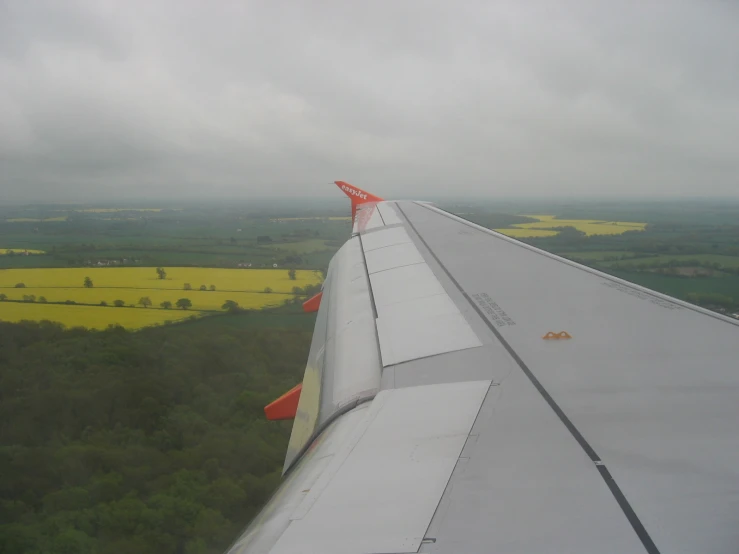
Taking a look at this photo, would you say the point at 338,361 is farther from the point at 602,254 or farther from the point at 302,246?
the point at 302,246

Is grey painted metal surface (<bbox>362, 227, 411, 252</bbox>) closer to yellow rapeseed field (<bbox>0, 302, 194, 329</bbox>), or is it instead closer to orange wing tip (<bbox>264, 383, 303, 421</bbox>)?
orange wing tip (<bbox>264, 383, 303, 421</bbox>)

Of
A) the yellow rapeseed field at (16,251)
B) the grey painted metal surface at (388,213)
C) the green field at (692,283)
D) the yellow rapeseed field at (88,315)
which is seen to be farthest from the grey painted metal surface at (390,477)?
the yellow rapeseed field at (16,251)

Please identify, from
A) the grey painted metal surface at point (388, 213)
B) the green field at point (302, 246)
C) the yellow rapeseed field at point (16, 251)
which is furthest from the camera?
the green field at point (302, 246)

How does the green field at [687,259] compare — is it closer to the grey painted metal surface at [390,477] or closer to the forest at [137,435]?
the forest at [137,435]

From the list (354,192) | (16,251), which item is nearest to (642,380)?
(354,192)

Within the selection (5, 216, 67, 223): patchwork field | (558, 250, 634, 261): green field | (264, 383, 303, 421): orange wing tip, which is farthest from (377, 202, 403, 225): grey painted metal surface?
(5, 216, 67, 223): patchwork field
